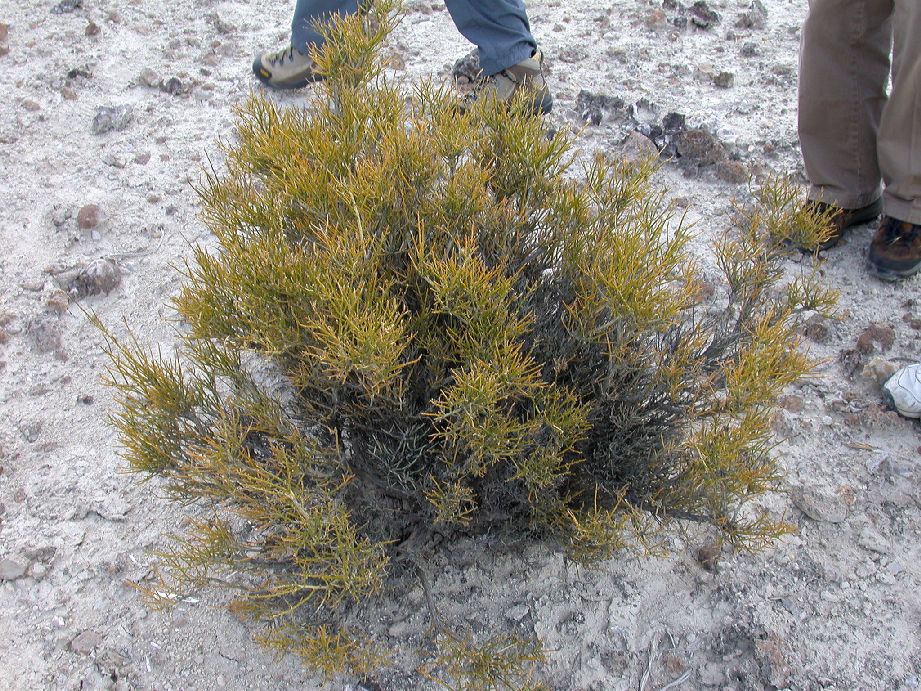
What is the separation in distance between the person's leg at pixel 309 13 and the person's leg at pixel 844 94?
228cm

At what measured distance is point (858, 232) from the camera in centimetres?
325

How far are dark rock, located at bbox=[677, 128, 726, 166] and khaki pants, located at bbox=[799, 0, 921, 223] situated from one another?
424mm

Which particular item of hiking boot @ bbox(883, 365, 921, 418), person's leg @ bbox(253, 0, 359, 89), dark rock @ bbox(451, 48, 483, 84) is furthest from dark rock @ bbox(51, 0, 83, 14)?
hiking boot @ bbox(883, 365, 921, 418)

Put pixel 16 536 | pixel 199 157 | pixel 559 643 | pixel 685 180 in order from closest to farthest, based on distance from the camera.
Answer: pixel 559 643
pixel 16 536
pixel 685 180
pixel 199 157

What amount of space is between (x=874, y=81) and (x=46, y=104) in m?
4.20

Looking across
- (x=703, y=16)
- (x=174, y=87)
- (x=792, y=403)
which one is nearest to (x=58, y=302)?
(x=174, y=87)

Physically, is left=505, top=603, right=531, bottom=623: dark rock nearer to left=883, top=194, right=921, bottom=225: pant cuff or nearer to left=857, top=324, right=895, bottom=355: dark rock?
left=857, top=324, right=895, bottom=355: dark rock

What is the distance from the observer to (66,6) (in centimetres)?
490

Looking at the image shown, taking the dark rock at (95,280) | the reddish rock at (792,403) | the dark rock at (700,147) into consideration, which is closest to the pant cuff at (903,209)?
the dark rock at (700,147)

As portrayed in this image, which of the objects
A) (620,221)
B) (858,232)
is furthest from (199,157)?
(858,232)

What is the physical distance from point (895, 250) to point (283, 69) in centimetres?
328

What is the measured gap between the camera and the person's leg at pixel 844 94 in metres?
2.92

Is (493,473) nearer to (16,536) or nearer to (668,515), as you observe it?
(668,515)

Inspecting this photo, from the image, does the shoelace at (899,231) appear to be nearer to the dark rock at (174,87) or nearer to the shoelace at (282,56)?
the shoelace at (282,56)
